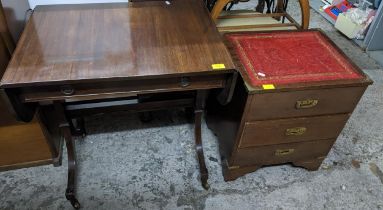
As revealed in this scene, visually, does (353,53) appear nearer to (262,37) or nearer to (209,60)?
(262,37)

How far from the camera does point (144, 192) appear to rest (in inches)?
58.7

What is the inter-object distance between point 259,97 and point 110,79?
564mm

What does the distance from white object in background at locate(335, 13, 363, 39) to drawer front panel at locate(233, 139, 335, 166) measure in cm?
173

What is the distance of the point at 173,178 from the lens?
5.12 feet

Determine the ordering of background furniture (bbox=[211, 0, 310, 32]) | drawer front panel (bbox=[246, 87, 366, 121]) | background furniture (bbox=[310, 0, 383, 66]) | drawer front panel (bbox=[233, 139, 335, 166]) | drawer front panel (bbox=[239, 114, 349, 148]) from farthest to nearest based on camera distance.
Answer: background furniture (bbox=[310, 0, 383, 66]), background furniture (bbox=[211, 0, 310, 32]), drawer front panel (bbox=[233, 139, 335, 166]), drawer front panel (bbox=[239, 114, 349, 148]), drawer front panel (bbox=[246, 87, 366, 121])

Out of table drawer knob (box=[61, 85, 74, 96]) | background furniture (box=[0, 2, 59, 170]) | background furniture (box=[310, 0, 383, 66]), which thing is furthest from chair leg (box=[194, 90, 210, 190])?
background furniture (box=[310, 0, 383, 66])

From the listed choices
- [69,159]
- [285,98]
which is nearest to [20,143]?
[69,159]

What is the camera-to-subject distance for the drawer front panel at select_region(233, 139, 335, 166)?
141cm

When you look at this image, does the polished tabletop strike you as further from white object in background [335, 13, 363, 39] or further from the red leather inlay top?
white object in background [335, 13, 363, 39]

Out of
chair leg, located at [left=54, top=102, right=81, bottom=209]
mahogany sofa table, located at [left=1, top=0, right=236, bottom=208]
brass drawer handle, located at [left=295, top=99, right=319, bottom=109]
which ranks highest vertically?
mahogany sofa table, located at [left=1, top=0, right=236, bottom=208]

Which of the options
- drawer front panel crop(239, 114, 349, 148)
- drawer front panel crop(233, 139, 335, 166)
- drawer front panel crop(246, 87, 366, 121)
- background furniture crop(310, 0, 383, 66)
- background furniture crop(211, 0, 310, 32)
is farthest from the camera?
background furniture crop(310, 0, 383, 66)

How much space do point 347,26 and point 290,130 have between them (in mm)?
1968

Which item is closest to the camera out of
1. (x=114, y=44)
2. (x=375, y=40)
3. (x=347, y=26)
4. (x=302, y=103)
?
(x=114, y=44)

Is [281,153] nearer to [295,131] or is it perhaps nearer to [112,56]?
[295,131]
